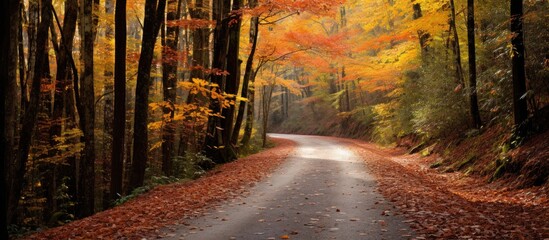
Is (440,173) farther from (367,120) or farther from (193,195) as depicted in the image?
(367,120)

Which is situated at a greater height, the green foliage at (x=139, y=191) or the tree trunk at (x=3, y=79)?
the tree trunk at (x=3, y=79)

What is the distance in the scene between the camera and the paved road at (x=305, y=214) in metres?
6.47

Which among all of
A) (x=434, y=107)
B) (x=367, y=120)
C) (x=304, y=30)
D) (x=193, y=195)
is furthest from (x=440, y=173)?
(x=367, y=120)

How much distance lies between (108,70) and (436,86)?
1390cm

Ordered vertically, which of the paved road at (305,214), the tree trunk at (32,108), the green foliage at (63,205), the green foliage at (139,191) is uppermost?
the tree trunk at (32,108)

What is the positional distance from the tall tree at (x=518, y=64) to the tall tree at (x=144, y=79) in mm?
9504

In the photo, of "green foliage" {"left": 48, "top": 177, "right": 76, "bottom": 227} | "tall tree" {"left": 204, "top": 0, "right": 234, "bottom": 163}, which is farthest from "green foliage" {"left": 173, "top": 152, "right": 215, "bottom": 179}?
"green foliage" {"left": 48, "top": 177, "right": 76, "bottom": 227}

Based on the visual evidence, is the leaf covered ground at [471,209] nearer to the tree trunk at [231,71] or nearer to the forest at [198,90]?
the forest at [198,90]

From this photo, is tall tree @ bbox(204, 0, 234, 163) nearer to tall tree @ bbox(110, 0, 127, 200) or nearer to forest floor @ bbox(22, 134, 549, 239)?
forest floor @ bbox(22, 134, 549, 239)

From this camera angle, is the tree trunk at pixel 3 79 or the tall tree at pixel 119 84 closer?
the tree trunk at pixel 3 79

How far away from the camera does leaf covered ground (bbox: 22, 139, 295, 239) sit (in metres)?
7.01

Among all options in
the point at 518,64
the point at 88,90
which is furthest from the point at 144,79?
the point at 518,64

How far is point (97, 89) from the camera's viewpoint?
17781 millimetres

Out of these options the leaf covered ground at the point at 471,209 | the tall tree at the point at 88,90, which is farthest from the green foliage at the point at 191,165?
the leaf covered ground at the point at 471,209
